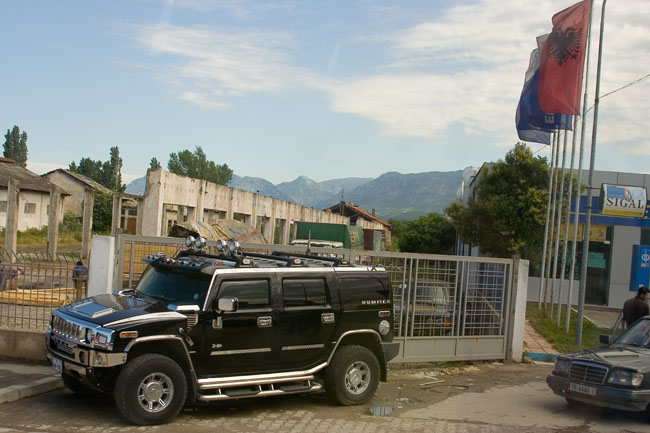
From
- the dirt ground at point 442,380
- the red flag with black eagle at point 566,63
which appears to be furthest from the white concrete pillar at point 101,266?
the red flag with black eagle at point 566,63

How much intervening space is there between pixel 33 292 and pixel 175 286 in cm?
353

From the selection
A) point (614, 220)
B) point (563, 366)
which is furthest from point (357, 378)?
point (614, 220)

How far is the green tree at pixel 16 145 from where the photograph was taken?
8788 cm

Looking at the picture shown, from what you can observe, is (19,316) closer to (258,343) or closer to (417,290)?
(258,343)

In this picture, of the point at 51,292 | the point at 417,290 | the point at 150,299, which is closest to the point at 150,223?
the point at 51,292

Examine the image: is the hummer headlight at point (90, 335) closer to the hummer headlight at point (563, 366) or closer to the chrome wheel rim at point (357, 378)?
the chrome wheel rim at point (357, 378)

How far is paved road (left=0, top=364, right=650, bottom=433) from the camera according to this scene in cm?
738

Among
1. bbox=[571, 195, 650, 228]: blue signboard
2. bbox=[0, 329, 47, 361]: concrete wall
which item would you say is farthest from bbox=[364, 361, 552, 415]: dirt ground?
bbox=[571, 195, 650, 228]: blue signboard

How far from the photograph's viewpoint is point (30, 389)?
833 centimetres

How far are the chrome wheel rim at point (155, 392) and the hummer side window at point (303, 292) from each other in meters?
1.85

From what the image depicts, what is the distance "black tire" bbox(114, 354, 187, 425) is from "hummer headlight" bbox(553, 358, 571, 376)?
549cm

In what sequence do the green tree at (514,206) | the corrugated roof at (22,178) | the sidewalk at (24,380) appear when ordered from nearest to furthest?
the sidewalk at (24,380) < the green tree at (514,206) < the corrugated roof at (22,178)

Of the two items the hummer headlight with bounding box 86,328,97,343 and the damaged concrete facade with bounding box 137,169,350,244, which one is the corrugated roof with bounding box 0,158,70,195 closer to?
the damaged concrete facade with bounding box 137,169,350,244

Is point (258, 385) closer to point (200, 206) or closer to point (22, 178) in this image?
point (200, 206)
